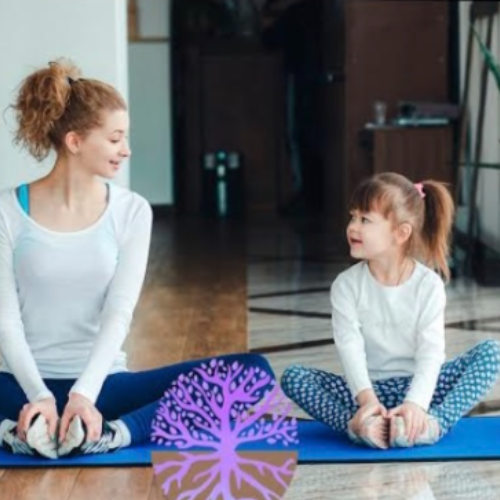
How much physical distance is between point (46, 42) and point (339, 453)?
1.63 meters

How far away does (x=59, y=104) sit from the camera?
2.80 m

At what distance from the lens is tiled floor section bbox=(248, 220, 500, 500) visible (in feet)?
8.11

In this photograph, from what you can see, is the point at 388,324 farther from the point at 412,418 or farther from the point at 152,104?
the point at 152,104

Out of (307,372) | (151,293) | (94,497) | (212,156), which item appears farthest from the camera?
(212,156)

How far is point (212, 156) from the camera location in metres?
9.18

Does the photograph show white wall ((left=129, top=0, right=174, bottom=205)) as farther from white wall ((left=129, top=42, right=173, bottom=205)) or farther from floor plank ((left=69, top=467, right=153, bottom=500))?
floor plank ((left=69, top=467, right=153, bottom=500))

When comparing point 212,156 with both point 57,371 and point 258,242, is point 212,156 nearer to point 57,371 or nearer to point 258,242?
point 258,242

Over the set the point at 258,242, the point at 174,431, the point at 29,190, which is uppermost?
the point at 29,190

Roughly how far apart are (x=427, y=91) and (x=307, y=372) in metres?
4.29

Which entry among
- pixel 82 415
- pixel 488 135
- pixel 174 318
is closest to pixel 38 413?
pixel 82 415

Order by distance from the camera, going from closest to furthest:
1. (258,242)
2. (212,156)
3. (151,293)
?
(151,293)
(258,242)
(212,156)

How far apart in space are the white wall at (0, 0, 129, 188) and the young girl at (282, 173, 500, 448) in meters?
1.18

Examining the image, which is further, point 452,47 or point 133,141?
point 133,141

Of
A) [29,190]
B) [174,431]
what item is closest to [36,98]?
[29,190]
